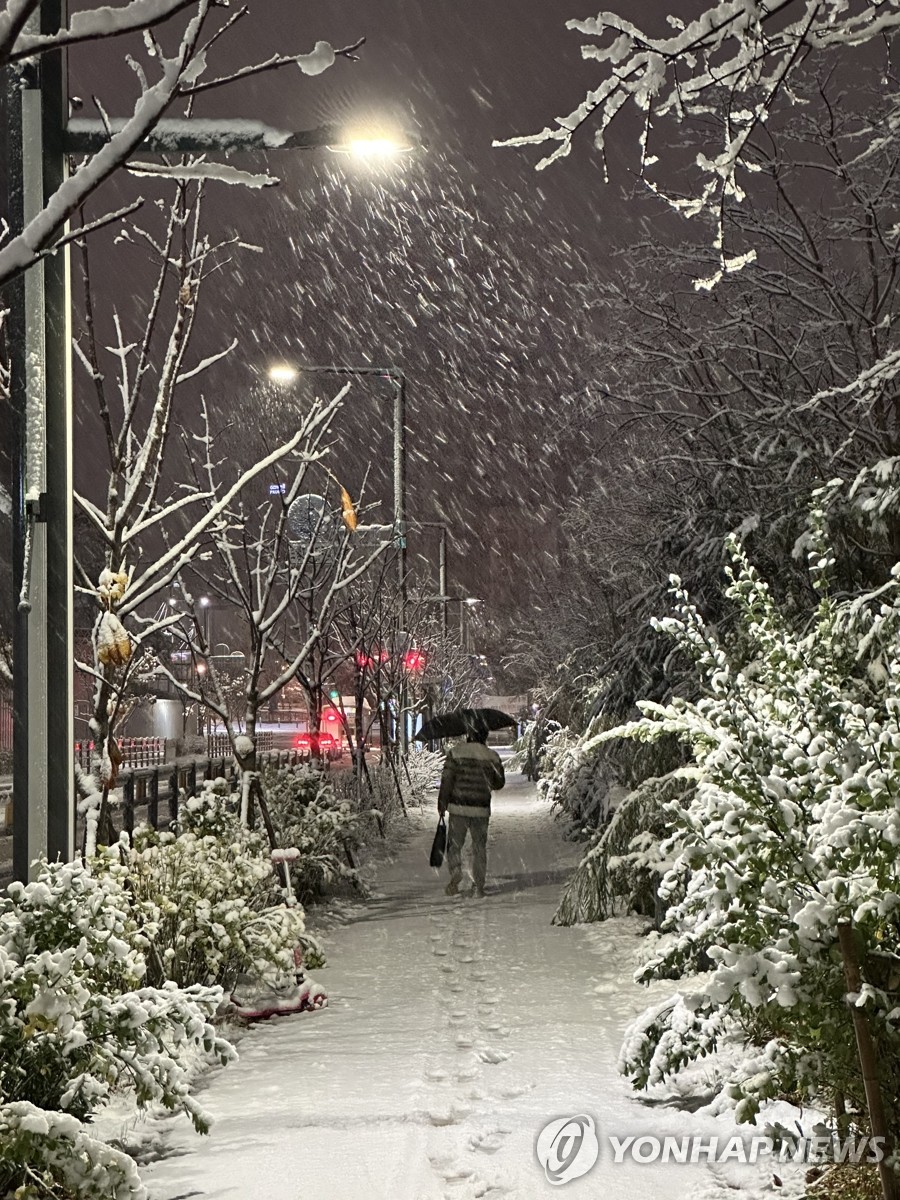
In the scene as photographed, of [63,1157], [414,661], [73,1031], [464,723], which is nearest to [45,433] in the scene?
[73,1031]

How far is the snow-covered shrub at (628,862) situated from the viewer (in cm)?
928

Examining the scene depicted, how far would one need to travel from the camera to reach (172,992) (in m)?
4.58

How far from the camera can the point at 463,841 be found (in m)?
12.8

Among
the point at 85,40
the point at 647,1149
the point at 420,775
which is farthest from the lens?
the point at 420,775

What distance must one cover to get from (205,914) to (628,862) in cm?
375

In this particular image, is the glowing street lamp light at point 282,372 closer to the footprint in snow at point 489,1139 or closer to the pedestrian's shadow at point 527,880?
the pedestrian's shadow at point 527,880

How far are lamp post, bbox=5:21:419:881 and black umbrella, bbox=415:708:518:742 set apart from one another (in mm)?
8847

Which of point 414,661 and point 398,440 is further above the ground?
point 398,440

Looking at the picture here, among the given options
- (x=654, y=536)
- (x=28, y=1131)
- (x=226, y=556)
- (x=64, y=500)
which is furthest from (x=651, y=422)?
(x=28, y=1131)

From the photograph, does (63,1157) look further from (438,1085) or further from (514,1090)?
(514,1090)

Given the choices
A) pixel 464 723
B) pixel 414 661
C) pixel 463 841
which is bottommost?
pixel 463 841

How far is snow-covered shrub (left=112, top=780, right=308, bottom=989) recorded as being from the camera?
696 cm

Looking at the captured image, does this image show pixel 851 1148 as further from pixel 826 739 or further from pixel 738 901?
pixel 826 739

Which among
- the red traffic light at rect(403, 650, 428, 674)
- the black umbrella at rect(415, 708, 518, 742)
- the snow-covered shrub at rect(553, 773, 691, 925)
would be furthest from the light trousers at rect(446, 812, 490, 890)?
the red traffic light at rect(403, 650, 428, 674)
